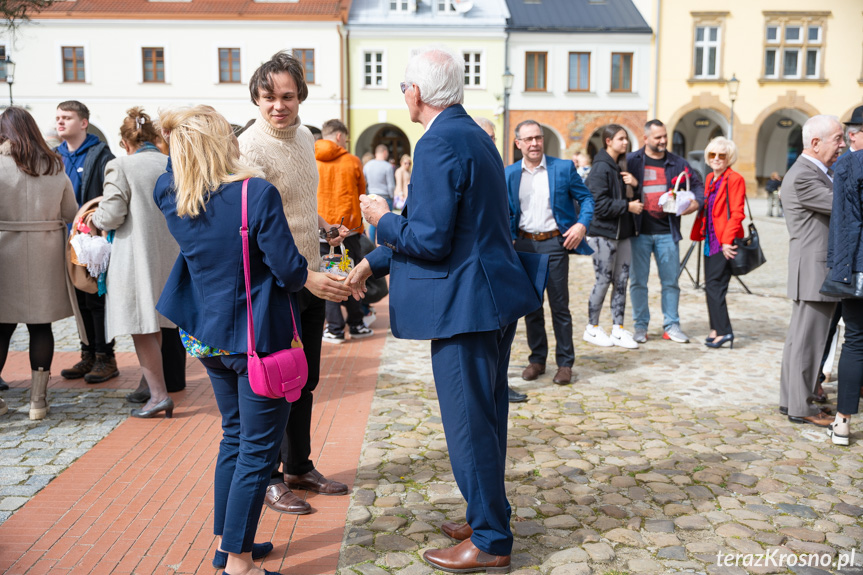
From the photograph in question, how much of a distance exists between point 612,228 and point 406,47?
2772 centimetres

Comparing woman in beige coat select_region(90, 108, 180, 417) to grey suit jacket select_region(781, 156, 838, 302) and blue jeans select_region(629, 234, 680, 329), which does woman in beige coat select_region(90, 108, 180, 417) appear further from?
blue jeans select_region(629, 234, 680, 329)

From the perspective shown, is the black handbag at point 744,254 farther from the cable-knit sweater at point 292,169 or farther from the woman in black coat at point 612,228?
the cable-knit sweater at point 292,169

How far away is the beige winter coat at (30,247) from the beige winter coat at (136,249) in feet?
1.41

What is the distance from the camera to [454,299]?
10.5 feet

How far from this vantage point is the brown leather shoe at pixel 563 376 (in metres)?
6.58

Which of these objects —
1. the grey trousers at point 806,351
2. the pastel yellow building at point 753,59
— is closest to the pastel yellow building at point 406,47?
the pastel yellow building at point 753,59

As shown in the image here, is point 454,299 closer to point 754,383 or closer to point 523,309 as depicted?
point 523,309

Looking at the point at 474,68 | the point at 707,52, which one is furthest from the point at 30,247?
the point at 707,52

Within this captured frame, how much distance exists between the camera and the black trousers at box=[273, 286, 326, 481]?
404 cm

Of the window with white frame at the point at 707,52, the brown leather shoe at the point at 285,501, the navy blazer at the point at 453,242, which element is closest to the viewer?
the navy blazer at the point at 453,242

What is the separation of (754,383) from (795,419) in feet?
3.57

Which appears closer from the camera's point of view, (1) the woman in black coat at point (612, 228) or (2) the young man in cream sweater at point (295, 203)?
(2) the young man in cream sweater at point (295, 203)

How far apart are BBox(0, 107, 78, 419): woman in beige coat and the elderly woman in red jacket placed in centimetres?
581

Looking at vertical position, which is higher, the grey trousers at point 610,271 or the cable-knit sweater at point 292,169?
the cable-knit sweater at point 292,169
